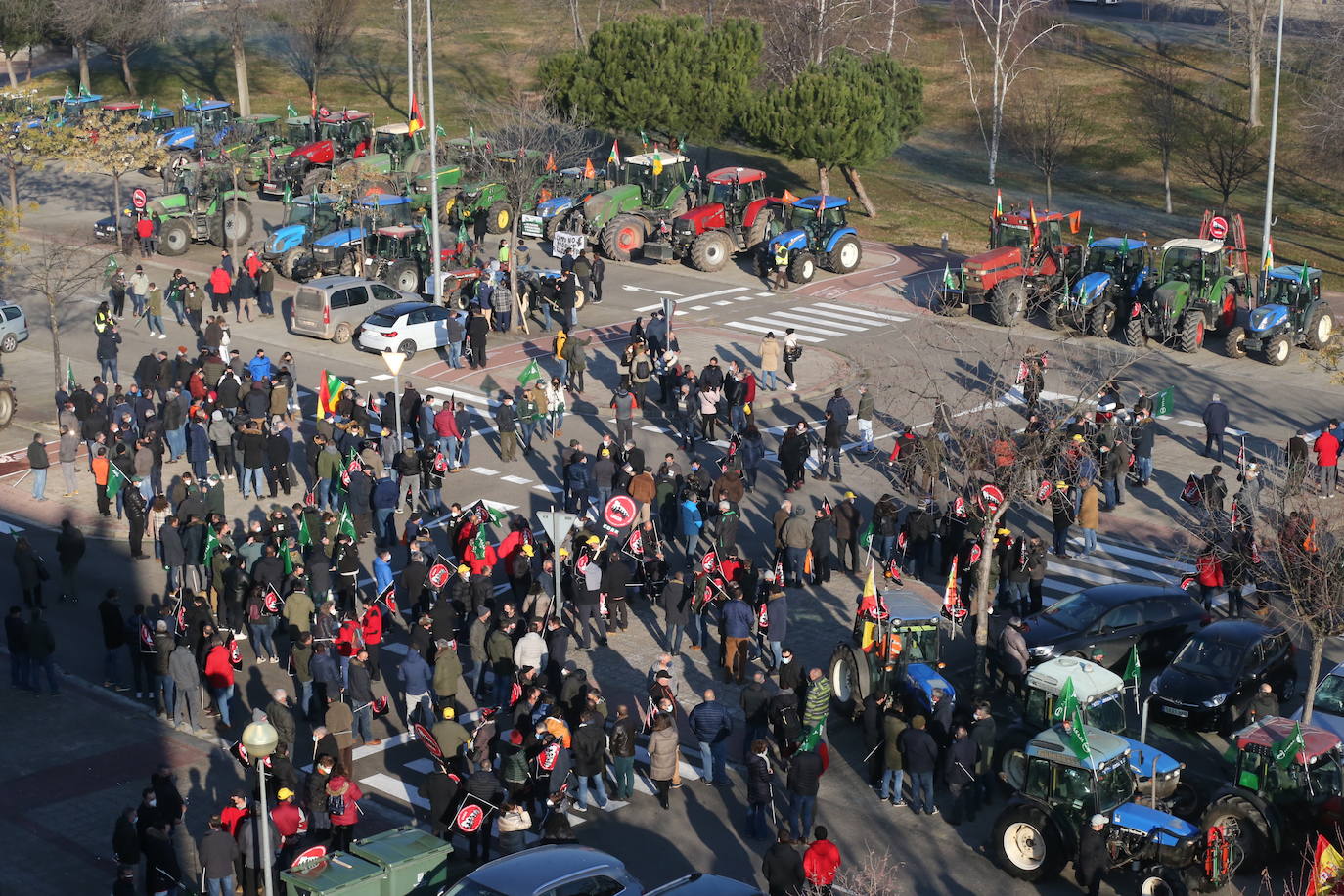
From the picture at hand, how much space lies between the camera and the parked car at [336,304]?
→ 37.3 metres

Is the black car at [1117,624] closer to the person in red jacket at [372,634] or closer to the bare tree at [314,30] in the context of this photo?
the person in red jacket at [372,634]

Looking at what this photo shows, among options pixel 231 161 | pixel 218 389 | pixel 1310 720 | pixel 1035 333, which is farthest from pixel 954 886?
pixel 231 161

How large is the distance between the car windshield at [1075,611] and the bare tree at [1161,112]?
34.0 m

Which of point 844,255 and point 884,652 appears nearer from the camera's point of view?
point 884,652

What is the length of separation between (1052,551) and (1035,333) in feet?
43.6

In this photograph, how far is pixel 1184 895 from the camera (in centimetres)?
1562

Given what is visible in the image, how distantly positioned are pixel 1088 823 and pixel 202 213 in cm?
3750

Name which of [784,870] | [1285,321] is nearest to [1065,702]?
[784,870]

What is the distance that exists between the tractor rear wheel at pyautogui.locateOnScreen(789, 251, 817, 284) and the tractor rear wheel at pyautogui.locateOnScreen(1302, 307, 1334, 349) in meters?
12.9

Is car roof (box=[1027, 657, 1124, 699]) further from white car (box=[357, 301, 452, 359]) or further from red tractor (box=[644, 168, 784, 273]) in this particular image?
red tractor (box=[644, 168, 784, 273])

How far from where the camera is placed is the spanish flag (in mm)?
29484

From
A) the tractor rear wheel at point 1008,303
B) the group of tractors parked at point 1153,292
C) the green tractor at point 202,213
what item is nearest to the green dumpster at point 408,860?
the group of tractors parked at point 1153,292

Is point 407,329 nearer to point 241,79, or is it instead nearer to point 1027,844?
point 1027,844

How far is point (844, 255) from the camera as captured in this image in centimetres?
4450
